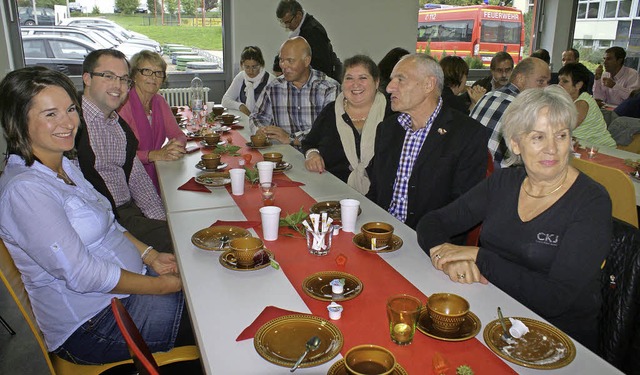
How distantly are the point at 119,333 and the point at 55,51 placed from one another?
5.27 m

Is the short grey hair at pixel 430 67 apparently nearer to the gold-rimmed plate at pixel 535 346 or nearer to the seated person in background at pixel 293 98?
the seated person in background at pixel 293 98

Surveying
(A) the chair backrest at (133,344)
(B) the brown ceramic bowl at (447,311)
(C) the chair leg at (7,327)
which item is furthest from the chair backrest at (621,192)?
(C) the chair leg at (7,327)

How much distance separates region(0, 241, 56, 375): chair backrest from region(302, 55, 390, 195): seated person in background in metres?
1.66

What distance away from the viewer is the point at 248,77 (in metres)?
5.32

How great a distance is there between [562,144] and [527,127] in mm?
124

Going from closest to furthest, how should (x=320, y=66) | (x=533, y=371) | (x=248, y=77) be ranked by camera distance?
(x=533, y=371)
(x=320, y=66)
(x=248, y=77)

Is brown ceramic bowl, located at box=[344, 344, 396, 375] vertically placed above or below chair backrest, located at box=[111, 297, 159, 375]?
below

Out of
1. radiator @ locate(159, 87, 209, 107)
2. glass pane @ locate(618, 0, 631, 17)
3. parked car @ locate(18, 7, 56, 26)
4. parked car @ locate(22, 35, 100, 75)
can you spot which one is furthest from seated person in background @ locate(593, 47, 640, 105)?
parked car @ locate(18, 7, 56, 26)

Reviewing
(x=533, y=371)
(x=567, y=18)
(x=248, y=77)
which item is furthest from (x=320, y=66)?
(x=567, y=18)

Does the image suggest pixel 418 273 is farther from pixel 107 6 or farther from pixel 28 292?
pixel 107 6

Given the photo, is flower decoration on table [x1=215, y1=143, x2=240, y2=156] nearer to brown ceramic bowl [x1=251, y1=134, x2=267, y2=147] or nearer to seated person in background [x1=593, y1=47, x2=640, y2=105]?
brown ceramic bowl [x1=251, y1=134, x2=267, y2=147]

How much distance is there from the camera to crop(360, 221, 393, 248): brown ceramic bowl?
181cm

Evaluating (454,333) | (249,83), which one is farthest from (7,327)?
(249,83)

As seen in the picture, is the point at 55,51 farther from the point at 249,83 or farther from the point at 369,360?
the point at 369,360
